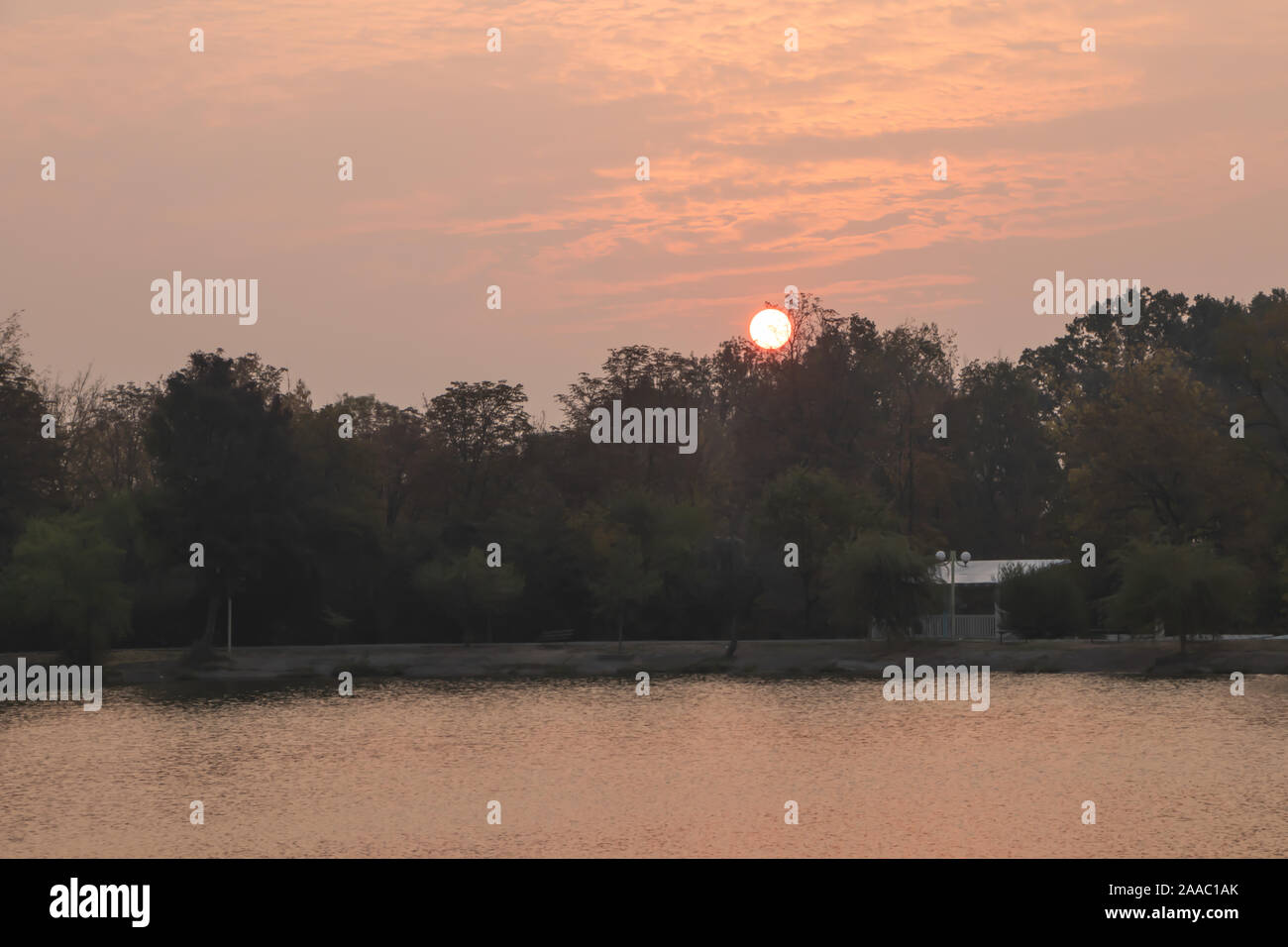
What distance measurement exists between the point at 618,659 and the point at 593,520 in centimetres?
981

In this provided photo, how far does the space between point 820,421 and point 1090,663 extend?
106 ft

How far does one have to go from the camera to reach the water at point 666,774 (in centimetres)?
2628

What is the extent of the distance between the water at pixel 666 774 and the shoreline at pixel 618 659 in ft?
13.2

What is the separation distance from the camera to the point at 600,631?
233ft

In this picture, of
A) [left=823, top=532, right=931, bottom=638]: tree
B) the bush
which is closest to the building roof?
[left=823, top=532, right=931, bottom=638]: tree

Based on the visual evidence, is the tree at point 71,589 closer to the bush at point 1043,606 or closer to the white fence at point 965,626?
the white fence at point 965,626

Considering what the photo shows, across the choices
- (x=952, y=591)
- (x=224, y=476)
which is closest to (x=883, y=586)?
(x=952, y=591)

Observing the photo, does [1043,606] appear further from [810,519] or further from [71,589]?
[71,589]

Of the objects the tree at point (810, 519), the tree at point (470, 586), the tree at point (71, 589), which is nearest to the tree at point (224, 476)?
the tree at point (71, 589)

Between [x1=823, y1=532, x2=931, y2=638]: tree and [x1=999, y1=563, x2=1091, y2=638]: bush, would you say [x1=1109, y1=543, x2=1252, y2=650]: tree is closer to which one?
[x1=999, y1=563, x2=1091, y2=638]: bush

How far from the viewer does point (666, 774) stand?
34.7 meters

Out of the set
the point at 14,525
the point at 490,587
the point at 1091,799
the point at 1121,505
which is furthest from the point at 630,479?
the point at 1091,799
